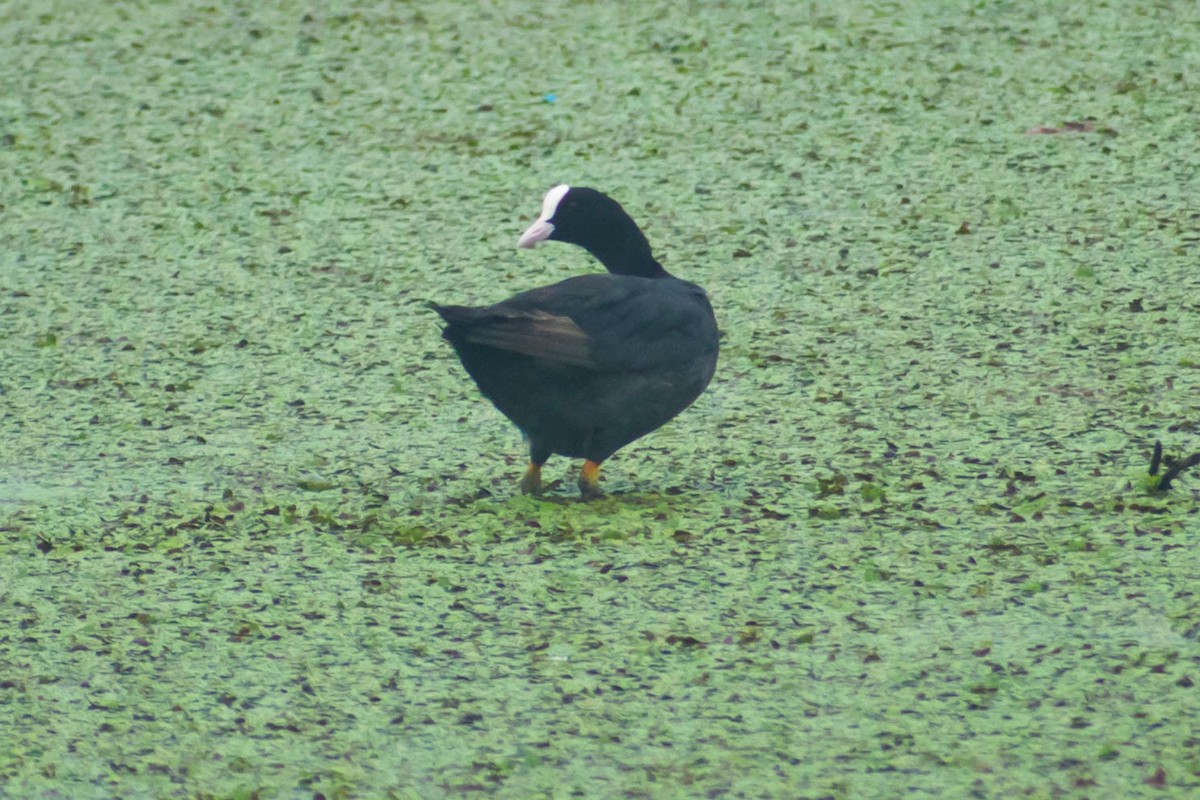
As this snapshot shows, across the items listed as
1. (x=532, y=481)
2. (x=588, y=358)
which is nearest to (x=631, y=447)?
(x=532, y=481)

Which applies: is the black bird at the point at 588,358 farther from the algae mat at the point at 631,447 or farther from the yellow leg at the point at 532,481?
the algae mat at the point at 631,447

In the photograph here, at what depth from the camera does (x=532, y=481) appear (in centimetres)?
258

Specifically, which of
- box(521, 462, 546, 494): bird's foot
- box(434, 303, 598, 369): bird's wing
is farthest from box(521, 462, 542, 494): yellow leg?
box(434, 303, 598, 369): bird's wing

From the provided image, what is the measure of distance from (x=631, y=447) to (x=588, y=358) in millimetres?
459

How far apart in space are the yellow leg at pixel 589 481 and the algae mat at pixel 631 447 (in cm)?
3

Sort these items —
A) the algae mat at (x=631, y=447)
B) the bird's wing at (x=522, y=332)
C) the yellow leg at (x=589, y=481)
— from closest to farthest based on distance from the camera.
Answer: the algae mat at (x=631, y=447) → the bird's wing at (x=522, y=332) → the yellow leg at (x=589, y=481)

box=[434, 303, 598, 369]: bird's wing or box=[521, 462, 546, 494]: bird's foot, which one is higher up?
box=[434, 303, 598, 369]: bird's wing

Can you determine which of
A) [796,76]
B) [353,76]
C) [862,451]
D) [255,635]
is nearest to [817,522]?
[862,451]

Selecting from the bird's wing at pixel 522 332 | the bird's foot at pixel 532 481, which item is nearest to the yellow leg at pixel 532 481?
the bird's foot at pixel 532 481

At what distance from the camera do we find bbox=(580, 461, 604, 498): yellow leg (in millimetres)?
2521

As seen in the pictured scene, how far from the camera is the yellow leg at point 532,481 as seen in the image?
2.57 metres

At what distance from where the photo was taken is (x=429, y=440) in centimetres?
282

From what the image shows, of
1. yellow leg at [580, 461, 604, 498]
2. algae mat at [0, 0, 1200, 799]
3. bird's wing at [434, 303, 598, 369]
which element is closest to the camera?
algae mat at [0, 0, 1200, 799]

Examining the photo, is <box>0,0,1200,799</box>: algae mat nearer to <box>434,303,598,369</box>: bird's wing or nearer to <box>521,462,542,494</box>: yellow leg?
<box>521,462,542,494</box>: yellow leg
